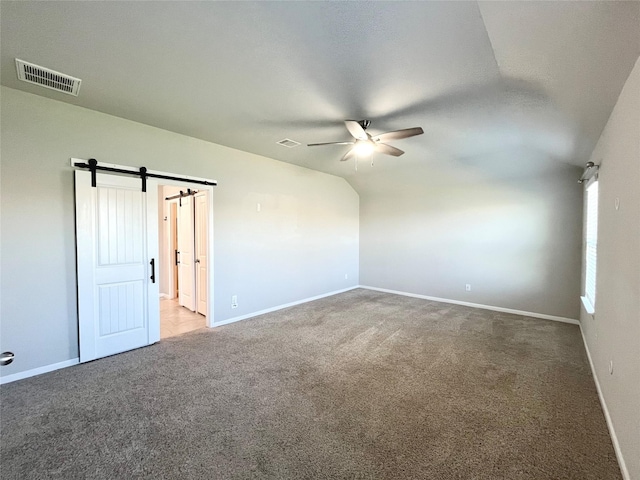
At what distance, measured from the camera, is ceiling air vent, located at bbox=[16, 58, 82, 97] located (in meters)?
2.25

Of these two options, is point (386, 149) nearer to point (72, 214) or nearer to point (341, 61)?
point (341, 61)

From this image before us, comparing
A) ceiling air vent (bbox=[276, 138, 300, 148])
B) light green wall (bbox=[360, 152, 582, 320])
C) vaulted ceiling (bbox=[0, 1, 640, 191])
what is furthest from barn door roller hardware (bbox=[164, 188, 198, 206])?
light green wall (bbox=[360, 152, 582, 320])

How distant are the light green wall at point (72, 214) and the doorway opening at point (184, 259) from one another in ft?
1.39

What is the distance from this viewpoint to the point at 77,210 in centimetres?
302

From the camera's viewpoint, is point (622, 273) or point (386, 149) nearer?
point (622, 273)

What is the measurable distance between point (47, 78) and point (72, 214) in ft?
4.30

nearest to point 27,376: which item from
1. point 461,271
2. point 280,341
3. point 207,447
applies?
point 207,447

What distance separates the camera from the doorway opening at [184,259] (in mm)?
4446

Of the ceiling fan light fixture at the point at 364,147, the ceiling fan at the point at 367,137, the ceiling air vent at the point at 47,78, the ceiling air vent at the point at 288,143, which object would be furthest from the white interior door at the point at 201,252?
the ceiling fan light fixture at the point at 364,147

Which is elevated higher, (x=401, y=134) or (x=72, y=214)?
(x=401, y=134)

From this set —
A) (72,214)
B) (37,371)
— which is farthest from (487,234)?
(37,371)

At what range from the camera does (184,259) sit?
5492 millimetres

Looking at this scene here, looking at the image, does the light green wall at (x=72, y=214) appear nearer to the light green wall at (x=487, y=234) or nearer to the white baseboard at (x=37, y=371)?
the white baseboard at (x=37, y=371)

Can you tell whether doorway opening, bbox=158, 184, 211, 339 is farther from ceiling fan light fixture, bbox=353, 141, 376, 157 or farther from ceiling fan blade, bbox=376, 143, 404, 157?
ceiling fan blade, bbox=376, 143, 404, 157
